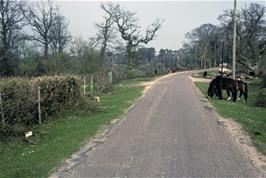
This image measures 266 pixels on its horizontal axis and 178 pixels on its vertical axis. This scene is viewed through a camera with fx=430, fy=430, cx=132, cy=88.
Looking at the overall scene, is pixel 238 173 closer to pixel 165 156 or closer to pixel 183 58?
pixel 165 156

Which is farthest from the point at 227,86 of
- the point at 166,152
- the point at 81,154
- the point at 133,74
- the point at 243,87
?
the point at 133,74

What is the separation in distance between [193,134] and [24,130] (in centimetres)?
548

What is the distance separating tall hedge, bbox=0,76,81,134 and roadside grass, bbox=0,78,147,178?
1.77 ft

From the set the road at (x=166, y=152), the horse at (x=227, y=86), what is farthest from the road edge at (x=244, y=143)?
the horse at (x=227, y=86)

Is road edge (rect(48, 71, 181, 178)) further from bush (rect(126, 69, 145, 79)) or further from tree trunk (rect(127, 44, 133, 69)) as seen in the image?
tree trunk (rect(127, 44, 133, 69))

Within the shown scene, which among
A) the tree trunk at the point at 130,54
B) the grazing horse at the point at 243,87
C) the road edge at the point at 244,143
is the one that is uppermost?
the tree trunk at the point at 130,54

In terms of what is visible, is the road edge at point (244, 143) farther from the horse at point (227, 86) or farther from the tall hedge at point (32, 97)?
the horse at point (227, 86)

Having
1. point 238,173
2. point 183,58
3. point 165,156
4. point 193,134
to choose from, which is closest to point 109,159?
point 165,156

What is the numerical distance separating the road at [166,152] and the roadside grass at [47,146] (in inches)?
27.6

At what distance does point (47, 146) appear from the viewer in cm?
1200

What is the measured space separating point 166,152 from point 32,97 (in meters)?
6.98

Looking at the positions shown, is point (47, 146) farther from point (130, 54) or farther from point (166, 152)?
point (130, 54)

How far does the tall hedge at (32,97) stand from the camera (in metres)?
14.1

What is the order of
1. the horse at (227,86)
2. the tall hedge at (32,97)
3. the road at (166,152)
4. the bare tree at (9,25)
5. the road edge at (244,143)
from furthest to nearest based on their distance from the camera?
the bare tree at (9,25)
the horse at (227,86)
the tall hedge at (32,97)
the road edge at (244,143)
the road at (166,152)
